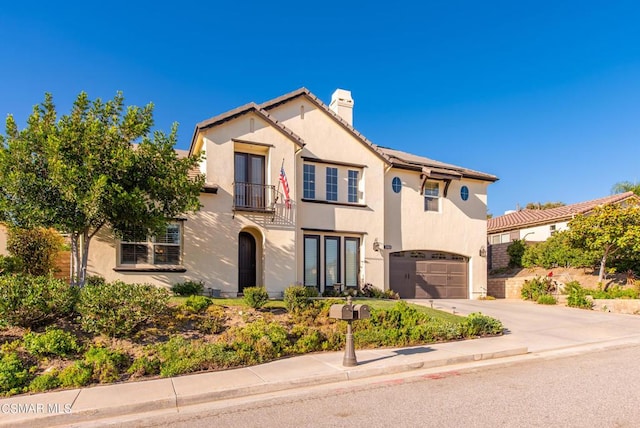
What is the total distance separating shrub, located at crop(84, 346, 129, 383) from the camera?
7.45m

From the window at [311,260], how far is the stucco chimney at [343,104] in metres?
6.31

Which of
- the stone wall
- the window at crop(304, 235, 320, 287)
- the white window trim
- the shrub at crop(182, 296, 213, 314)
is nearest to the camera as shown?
the shrub at crop(182, 296, 213, 314)

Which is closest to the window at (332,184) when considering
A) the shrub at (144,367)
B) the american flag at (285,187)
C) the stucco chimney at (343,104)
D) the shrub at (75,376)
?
the american flag at (285,187)

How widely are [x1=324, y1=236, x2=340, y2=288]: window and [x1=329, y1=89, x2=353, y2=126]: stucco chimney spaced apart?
600 cm

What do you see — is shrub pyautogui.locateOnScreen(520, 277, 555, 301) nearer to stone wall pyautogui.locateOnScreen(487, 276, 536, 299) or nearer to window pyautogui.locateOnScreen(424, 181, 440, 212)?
stone wall pyautogui.locateOnScreen(487, 276, 536, 299)

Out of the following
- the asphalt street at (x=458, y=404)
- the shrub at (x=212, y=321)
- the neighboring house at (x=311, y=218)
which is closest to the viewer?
the asphalt street at (x=458, y=404)

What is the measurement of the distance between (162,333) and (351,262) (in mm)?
10243

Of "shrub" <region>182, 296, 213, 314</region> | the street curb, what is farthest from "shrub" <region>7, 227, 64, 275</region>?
the street curb

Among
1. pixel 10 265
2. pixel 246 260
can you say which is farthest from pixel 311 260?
pixel 10 265

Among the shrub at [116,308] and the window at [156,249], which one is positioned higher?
the window at [156,249]

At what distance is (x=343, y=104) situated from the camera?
2078cm

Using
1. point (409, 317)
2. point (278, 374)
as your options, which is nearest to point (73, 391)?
point (278, 374)

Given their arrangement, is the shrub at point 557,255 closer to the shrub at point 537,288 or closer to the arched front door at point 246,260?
the shrub at point 537,288

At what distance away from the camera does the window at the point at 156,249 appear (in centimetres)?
1466
